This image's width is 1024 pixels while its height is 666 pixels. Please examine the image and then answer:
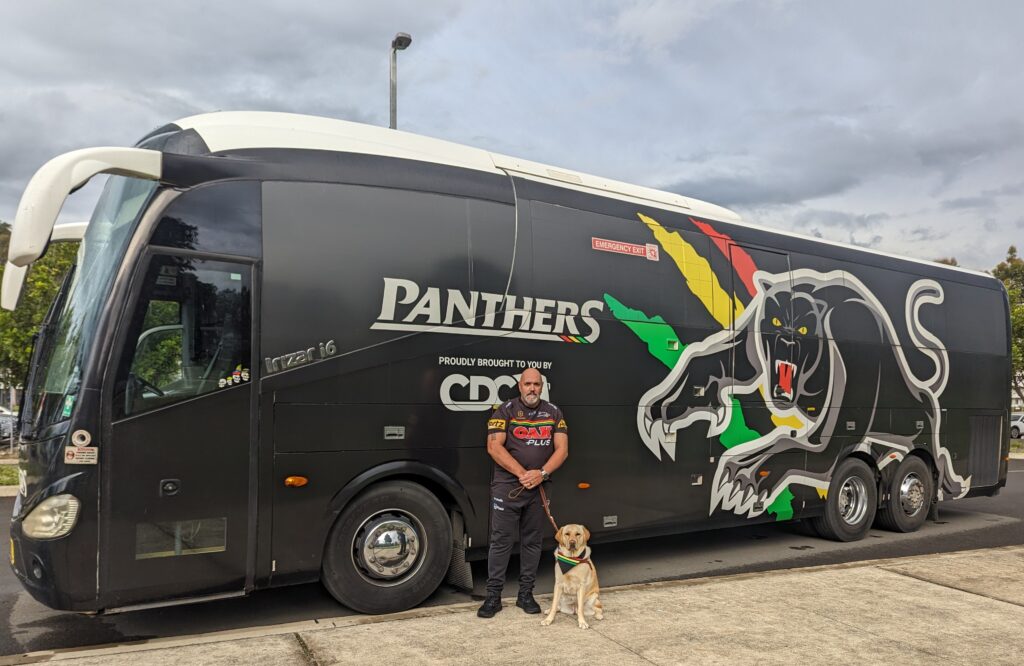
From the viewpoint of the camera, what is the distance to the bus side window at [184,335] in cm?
494

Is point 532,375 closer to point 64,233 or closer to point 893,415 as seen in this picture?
point 64,233

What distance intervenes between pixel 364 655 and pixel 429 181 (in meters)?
3.40

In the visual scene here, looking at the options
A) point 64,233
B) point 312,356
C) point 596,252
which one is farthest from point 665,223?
point 64,233

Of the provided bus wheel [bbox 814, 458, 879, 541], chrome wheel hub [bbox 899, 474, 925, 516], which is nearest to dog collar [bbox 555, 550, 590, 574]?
bus wheel [bbox 814, 458, 879, 541]

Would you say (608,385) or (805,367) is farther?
(805,367)

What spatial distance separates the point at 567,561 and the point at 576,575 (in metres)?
0.11

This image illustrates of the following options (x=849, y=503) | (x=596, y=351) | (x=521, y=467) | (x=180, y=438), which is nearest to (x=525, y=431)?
(x=521, y=467)

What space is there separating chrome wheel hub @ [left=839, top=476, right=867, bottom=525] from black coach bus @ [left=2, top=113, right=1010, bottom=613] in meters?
1.59

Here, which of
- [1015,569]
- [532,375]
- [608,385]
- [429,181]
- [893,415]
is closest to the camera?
[532,375]

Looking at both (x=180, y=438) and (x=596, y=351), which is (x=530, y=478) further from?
(x=180, y=438)

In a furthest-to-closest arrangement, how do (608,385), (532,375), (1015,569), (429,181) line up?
(1015,569) → (608,385) → (429,181) → (532,375)

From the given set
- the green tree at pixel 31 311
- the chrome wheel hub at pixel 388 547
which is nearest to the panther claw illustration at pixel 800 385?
the chrome wheel hub at pixel 388 547

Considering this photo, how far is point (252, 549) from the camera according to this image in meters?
5.25

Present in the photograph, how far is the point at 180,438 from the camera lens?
5035 mm
